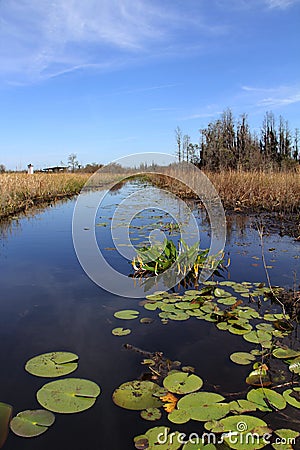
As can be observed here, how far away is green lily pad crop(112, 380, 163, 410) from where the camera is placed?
154 centimetres

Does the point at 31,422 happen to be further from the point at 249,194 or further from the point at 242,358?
the point at 249,194

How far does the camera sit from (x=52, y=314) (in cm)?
254

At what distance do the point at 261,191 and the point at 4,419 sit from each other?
7.87 m

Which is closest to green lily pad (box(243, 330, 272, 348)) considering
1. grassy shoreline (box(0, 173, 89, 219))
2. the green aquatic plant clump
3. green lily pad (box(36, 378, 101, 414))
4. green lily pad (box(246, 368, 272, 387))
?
green lily pad (box(246, 368, 272, 387))

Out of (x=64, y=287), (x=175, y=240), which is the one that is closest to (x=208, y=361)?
(x=64, y=287)

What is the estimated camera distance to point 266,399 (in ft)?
5.09

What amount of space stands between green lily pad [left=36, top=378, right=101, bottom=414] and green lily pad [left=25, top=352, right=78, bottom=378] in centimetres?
9

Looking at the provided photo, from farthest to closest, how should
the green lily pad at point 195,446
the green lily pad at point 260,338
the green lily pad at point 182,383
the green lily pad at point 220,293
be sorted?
the green lily pad at point 220,293 < the green lily pad at point 260,338 < the green lily pad at point 182,383 < the green lily pad at point 195,446

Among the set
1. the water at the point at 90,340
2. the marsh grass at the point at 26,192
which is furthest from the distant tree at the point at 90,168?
the water at the point at 90,340

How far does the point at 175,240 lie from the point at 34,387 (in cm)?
356

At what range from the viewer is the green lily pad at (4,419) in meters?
1.39

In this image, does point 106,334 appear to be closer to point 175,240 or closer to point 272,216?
point 175,240

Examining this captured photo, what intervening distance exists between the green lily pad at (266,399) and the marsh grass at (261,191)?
5.03m

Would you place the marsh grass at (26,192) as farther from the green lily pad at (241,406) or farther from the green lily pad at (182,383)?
the green lily pad at (241,406)
